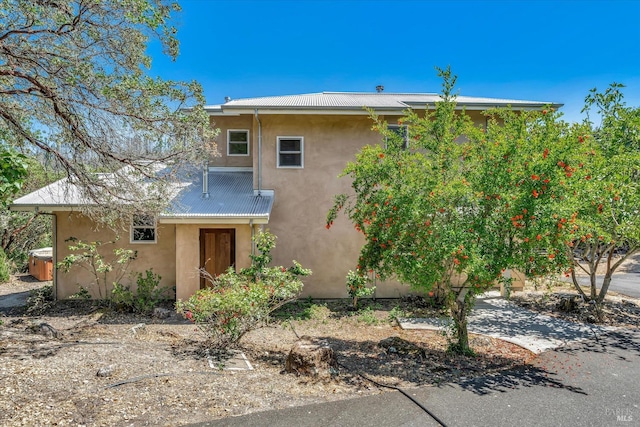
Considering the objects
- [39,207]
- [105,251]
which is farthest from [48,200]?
[105,251]

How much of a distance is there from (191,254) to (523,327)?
918 cm

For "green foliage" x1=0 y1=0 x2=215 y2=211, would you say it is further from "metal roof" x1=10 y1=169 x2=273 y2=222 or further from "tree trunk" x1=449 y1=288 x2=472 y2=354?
"tree trunk" x1=449 y1=288 x2=472 y2=354

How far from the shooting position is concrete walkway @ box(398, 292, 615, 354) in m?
7.70

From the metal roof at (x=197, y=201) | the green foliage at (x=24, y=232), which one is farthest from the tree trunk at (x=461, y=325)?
the green foliage at (x=24, y=232)

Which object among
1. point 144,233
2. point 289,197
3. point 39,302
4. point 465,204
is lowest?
point 39,302

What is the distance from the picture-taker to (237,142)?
13.4 meters

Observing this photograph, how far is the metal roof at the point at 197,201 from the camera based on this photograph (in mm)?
9570

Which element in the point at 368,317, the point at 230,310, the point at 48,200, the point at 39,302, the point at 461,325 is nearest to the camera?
the point at 230,310

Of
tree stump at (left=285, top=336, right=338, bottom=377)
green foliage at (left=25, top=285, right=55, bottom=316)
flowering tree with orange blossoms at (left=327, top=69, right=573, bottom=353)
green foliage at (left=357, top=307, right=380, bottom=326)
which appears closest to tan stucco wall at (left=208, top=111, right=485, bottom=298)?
green foliage at (left=357, top=307, right=380, bottom=326)

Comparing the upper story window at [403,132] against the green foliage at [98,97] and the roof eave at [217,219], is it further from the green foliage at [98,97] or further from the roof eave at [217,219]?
the green foliage at [98,97]

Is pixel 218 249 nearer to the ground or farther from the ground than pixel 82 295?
farther from the ground

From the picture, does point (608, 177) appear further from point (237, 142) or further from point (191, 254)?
point (237, 142)

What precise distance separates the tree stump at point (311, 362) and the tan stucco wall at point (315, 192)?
575 cm

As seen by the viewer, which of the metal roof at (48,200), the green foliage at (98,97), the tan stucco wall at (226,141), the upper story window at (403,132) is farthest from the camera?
the tan stucco wall at (226,141)
